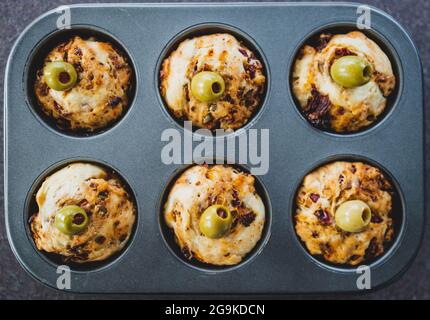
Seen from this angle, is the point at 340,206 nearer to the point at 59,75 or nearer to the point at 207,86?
the point at 207,86

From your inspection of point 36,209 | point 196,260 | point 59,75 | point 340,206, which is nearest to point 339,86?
point 340,206

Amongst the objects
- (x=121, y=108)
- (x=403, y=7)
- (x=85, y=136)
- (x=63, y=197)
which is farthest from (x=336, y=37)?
(x=63, y=197)

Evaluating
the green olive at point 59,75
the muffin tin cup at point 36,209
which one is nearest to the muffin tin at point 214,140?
the muffin tin cup at point 36,209

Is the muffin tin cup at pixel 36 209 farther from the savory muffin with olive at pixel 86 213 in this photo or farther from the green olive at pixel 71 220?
the green olive at pixel 71 220

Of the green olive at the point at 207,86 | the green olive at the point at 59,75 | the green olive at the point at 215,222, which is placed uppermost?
the green olive at the point at 59,75

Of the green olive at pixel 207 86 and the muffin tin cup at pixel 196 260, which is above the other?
the green olive at pixel 207 86

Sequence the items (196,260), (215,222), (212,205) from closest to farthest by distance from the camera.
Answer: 1. (215,222)
2. (212,205)
3. (196,260)

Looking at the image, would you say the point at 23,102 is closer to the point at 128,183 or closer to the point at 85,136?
the point at 85,136
